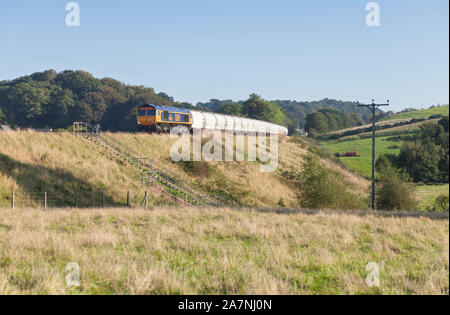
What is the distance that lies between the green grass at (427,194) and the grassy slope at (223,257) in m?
22.3

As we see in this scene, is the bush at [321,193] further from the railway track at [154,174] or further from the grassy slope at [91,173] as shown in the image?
the railway track at [154,174]

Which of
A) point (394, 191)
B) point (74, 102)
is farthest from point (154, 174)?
point (74, 102)

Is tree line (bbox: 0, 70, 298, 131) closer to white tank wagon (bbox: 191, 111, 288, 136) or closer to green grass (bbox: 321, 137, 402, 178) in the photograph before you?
green grass (bbox: 321, 137, 402, 178)

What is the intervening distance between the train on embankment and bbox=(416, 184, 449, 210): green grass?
1172 inches

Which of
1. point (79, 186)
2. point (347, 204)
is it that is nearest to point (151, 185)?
point (79, 186)

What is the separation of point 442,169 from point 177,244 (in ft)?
73.3

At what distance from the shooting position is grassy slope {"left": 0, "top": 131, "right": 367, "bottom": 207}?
25.7 metres

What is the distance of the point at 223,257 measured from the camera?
8.98m

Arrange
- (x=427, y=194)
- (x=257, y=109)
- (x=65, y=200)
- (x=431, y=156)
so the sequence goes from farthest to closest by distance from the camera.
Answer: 1. (x=257, y=109)
2. (x=427, y=194)
3. (x=65, y=200)
4. (x=431, y=156)

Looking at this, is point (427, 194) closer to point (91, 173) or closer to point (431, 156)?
point (431, 156)

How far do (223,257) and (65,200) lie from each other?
20004mm

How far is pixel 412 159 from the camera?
30734mm

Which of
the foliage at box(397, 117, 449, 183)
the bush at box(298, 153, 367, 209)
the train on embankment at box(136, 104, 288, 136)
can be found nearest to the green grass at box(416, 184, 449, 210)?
the foliage at box(397, 117, 449, 183)
